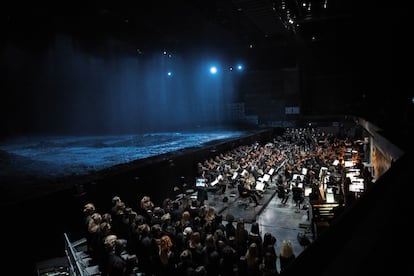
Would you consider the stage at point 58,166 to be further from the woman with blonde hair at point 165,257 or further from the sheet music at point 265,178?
the sheet music at point 265,178

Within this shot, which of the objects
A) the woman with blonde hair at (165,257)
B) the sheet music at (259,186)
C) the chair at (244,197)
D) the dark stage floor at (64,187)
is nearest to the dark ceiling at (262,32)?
the dark stage floor at (64,187)

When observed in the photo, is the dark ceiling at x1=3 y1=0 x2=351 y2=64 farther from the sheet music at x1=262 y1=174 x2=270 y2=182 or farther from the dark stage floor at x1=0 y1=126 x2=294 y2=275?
the sheet music at x1=262 y1=174 x2=270 y2=182

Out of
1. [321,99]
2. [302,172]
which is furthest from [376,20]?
[302,172]

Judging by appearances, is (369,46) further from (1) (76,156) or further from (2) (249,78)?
(1) (76,156)

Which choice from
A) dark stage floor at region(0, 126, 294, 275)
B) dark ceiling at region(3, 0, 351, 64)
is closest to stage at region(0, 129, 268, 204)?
dark stage floor at region(0, 126, 294, 275)

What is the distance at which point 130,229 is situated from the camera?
24.8ft

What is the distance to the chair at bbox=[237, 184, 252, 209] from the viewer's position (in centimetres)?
1142

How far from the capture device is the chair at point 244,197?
11.4 m

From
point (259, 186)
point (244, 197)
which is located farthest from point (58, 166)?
point (259, 186)

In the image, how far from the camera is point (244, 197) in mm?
11672

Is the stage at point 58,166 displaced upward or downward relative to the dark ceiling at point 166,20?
downward

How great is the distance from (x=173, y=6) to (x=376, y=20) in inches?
642

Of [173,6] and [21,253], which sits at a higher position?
[173,6]

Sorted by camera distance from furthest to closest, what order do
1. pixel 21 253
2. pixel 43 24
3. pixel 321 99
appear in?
pixel 321 99 < pixel 43 24 < pixel 21 253
